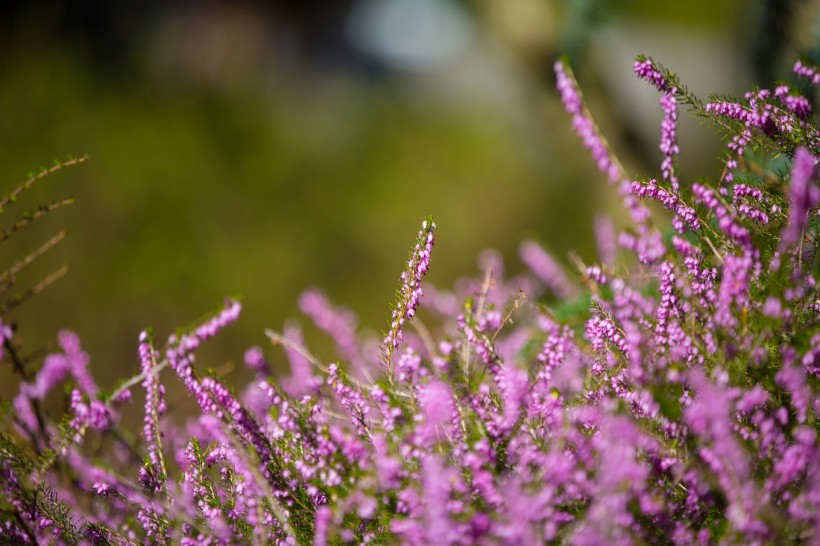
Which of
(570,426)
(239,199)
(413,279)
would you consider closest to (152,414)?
(413,279)

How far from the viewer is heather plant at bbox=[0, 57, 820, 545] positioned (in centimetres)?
82

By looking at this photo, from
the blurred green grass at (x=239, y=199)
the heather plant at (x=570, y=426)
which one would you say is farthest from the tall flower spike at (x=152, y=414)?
the blurred green grass at (x=239, y=199)

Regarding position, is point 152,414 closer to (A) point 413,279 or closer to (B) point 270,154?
(A) point 413,279

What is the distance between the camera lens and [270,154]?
578cm

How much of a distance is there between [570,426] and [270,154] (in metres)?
5.20

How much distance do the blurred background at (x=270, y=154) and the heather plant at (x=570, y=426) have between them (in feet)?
5.41

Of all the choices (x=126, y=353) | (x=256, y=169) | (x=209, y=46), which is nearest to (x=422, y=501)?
(x=126, y=353)

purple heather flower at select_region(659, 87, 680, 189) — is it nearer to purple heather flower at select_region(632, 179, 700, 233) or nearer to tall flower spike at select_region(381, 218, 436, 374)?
purple heather flower at select_region(632, 179, 700, 233)

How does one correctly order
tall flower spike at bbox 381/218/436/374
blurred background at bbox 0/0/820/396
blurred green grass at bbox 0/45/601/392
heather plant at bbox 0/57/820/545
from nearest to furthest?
heather plant at bbox 0/57/820/545
tall flower spike at bbox 381/218/436/374
blurred background at bbox 0/0/820/396
blurred green grass at bbox 0/45/601/392

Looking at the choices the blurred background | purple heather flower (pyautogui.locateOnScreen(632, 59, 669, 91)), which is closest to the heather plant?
purple heather flower (pyautogui.locateOnScreen(632, 59, 669, 91))

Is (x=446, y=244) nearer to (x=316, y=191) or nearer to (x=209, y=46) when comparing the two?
(x=316, y=191)

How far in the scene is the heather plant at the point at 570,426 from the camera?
819mm

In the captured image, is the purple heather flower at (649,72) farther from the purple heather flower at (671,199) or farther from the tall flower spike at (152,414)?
the tall flower spike at (152,414)

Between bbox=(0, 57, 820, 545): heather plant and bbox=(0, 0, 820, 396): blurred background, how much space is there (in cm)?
165
